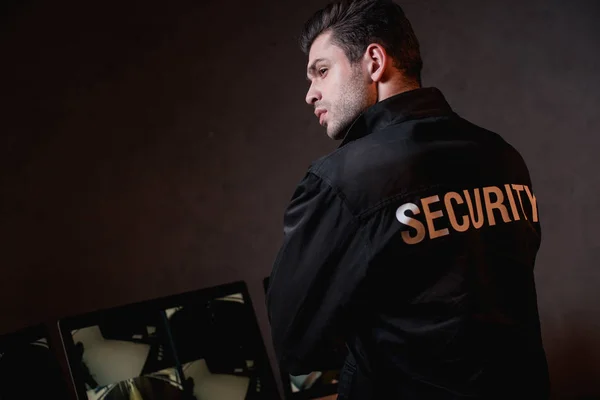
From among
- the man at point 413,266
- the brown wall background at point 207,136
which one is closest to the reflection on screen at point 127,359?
the brown wall background at point 207,136

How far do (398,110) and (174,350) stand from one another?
2.95ft

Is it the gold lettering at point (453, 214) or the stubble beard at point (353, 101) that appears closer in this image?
the gold lettering at point (453, 214)

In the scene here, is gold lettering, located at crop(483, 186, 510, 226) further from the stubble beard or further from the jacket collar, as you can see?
the stubble beard

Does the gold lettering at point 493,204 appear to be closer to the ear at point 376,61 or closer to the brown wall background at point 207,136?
the ear at point 376,61

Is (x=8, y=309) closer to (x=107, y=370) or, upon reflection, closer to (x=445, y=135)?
(x=107, y=370)

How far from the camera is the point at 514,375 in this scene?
0.98 m

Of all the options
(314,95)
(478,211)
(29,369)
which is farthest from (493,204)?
(29,369)

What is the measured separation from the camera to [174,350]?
1490mm

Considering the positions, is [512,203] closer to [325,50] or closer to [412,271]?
[412,271]

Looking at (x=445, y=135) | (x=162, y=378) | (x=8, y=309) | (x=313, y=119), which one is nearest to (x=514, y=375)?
(x=445, y=135)

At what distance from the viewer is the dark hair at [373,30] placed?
3.78ft

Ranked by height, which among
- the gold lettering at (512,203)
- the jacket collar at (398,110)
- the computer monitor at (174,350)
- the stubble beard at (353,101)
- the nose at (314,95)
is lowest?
the computer monitor at (174,350)

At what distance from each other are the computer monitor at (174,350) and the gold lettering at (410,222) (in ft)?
2.61

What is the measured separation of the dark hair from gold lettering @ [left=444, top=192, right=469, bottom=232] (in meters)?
0.32
